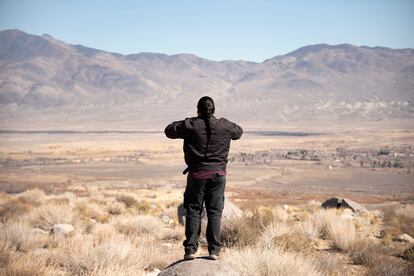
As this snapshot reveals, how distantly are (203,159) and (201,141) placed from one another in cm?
21

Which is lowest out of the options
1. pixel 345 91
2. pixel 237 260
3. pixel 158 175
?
pixel 158 175

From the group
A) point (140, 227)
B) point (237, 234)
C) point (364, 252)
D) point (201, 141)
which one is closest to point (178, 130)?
point (201, 141)

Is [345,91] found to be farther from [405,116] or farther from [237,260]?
[237,260]

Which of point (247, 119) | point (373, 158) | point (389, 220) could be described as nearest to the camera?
point (389, 220)

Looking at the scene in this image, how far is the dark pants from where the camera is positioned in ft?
18.9

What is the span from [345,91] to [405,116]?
46604mm

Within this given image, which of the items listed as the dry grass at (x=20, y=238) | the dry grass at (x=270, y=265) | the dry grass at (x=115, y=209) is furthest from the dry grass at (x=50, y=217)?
the dry grass at (x=270, y=265)

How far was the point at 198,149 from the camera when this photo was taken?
575cm

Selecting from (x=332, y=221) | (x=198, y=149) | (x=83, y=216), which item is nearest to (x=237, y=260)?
(x=198, y=149)

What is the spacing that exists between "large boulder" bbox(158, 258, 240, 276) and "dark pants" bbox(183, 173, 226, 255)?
287 millimetres

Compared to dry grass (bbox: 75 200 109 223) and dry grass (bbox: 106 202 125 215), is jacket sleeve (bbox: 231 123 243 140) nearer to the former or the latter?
dry grass (bbox: 75 200 109 223)

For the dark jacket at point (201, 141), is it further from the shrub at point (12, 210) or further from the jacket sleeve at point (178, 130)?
the shrub at point (12, 210)

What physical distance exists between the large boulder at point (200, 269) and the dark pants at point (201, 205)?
0.94 feet

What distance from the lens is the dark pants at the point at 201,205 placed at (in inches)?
227
